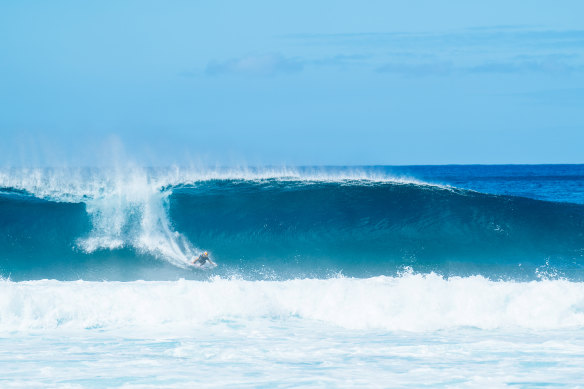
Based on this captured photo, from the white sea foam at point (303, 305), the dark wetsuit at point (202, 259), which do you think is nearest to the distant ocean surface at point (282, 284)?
the white sea foam at point (303, 305)

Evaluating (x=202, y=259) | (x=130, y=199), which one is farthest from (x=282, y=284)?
(x=130, y=199)

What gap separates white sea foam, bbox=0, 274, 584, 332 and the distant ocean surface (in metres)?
0.03

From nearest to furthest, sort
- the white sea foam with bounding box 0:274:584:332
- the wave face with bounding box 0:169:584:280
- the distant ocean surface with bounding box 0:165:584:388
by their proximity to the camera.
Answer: the distant ocean surface with bounding box 0:165:584:388 < the white sea foam with bounding box 0:274:584:332 < the wave face with bounding box 0:169:584:280

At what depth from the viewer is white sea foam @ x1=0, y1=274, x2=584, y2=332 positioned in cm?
787

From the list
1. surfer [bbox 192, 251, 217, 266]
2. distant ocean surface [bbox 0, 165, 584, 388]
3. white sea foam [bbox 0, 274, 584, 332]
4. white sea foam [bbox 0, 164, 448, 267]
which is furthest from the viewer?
white sea foam [bbox 0, 164, 448, 267]

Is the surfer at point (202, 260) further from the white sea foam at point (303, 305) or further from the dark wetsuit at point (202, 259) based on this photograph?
the white sea foam at point (303, 305)

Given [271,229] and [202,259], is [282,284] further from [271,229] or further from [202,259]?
[271,229]

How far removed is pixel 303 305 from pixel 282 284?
91 centimetres

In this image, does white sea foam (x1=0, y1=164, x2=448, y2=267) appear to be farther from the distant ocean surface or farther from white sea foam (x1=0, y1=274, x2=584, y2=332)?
white sea foam (x1=0, y1=274, x2=584, y2=332)

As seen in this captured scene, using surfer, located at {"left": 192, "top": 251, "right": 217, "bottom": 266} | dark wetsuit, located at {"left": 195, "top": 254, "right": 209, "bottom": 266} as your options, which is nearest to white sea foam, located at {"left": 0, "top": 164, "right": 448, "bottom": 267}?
surfer, located at {"left": 192, "top": 251, "right": 217, "bottom": 266}

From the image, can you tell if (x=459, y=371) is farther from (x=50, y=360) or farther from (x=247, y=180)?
(x=247, y=180)

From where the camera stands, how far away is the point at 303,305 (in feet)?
27.7

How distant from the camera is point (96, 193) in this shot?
48.1ft

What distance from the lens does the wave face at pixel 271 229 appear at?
12.3 meters
